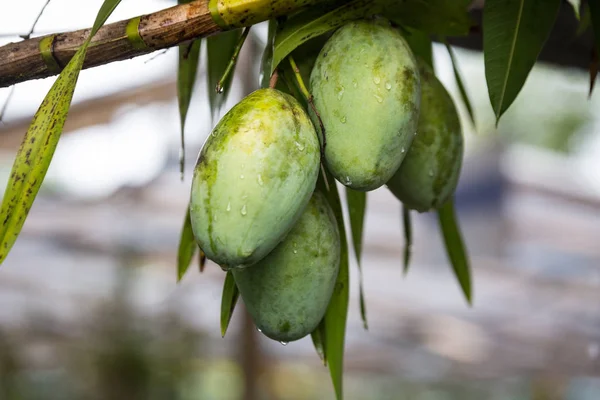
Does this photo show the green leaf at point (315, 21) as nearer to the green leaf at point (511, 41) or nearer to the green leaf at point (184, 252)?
the green leaf at point (511, 41)

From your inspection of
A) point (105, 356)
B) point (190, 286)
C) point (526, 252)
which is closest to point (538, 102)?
point (526, 252)

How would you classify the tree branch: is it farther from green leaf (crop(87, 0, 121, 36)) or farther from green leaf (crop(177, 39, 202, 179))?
green leaf (crop(177, 39, 202, 179))

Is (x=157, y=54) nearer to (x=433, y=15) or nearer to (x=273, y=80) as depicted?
(x=273, y=80)

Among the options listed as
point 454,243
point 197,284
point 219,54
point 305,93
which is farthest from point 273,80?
point 197,284

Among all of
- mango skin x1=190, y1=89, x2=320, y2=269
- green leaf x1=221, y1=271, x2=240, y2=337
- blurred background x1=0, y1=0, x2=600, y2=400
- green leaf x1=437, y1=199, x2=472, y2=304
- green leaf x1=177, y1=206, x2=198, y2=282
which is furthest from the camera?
blurred background x1=0, y1=0, x2=600, y2=400

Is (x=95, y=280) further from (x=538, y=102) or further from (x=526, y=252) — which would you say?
(x=538, y=102)

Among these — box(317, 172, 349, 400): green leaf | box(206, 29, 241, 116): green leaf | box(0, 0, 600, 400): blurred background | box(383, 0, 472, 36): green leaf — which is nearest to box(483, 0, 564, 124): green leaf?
box(383, 0, 472, 36): green leaf

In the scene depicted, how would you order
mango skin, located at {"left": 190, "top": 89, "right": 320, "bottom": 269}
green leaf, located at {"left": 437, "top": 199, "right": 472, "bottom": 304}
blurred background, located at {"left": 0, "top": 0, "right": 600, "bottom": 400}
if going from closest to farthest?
1. mango skin, located at {"left": 190, "top": 89, "right": 320, "bottom": 269}
2. green leaf, located at {"left": 437, "top": 199, "right": 472, "bottom": 304}
3. blurred background, located at {"left": 0, "top": 0, "right": 600, "bottom": 400}
